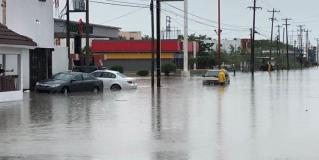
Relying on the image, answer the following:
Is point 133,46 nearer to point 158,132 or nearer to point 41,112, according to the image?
point 41,112

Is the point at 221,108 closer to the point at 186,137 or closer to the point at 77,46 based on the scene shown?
the point at 186,137

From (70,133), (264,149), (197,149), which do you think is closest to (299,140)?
(264,149)

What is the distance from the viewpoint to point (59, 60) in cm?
4672

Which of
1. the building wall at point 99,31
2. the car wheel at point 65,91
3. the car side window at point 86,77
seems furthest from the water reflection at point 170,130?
the building wall at point 99,31

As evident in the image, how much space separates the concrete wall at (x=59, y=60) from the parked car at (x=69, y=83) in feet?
20.3

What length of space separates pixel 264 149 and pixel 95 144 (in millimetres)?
3688

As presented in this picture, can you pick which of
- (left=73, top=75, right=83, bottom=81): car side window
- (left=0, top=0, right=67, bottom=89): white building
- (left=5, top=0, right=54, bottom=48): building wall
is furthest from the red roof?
(left=73, top=75, right=83, bottom=81): car side window

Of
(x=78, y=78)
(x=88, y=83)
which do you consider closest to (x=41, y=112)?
(x=78, y=78)

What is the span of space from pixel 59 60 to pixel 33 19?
25.1 ft

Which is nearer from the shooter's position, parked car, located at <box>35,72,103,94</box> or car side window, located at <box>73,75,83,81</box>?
parked car, located at <box>35,72,103,94</box>

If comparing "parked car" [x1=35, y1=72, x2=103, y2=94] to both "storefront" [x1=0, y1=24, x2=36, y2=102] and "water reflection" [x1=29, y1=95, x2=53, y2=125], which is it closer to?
"storefront" [x1=0, y1=24, x2=36, y2=102]

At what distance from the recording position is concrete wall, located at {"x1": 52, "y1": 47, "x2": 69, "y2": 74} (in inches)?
1811

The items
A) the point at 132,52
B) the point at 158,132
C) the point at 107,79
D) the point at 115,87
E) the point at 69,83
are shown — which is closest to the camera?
the point at 158,132

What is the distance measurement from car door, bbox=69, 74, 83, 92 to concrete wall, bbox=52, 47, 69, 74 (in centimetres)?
715
